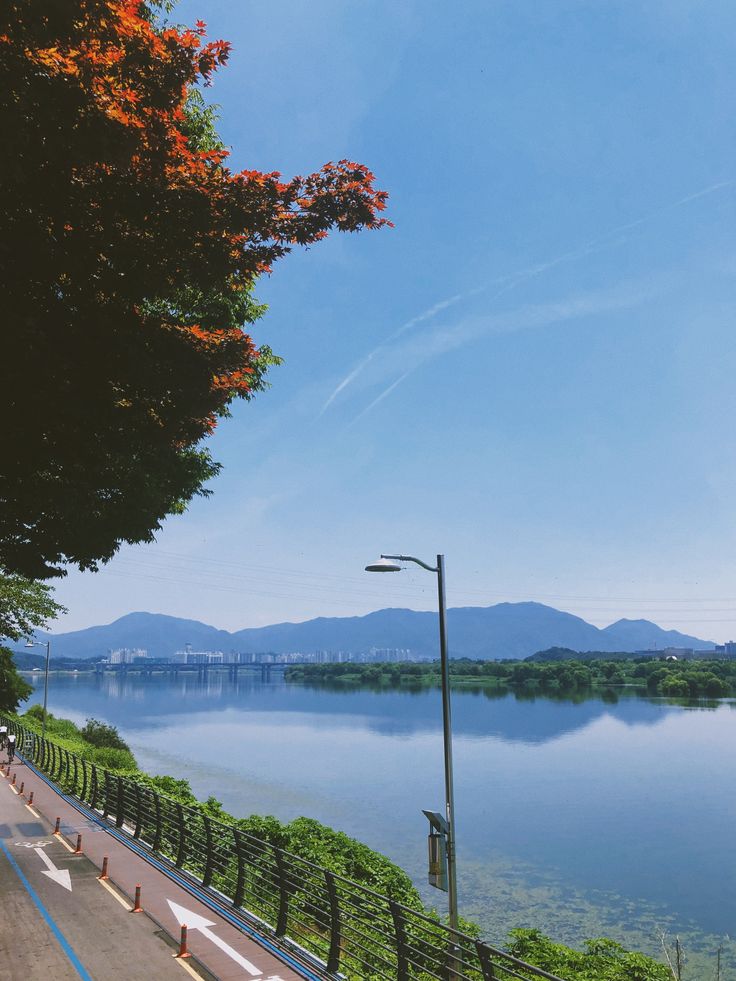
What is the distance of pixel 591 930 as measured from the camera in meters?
26.6

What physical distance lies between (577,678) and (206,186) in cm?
15339

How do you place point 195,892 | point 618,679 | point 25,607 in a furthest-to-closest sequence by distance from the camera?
point 618,679, point 25,607, point 195,892

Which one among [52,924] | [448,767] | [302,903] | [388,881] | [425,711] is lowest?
[425,711]

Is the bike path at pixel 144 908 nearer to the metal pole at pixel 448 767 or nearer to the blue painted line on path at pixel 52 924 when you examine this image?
the blue painted line on path at pixel 52 924

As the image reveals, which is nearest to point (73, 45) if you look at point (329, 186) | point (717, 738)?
point (329, 186)

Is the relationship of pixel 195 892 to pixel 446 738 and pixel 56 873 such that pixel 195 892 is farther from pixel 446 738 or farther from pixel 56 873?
pixel 446 738

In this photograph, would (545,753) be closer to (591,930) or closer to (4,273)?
(591,930)

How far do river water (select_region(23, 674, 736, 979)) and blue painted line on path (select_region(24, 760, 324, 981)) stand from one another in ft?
42.6

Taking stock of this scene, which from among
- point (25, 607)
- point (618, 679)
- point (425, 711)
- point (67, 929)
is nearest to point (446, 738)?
point (67, 929)

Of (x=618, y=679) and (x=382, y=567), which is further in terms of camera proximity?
(x=618, y=679)

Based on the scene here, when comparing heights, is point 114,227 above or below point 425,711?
above

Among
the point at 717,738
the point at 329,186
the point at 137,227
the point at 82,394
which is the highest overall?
the point at 329,186

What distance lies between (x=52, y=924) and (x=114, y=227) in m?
13.0

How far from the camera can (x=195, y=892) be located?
15.8 m
